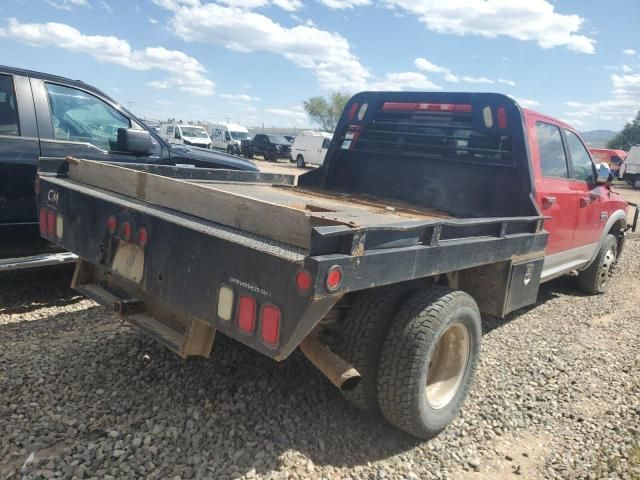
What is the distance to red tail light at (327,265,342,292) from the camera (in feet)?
6.79

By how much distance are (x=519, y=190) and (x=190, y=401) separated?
2.86 metres

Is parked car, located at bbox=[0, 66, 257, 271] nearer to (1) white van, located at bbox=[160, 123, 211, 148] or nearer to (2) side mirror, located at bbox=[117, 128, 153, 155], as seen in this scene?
(2) side mirror, located at bbox=[117, 128, 153, 155]

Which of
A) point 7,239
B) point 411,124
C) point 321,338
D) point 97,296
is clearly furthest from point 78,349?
point 411,124

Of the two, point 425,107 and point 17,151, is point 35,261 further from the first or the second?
point 425,107

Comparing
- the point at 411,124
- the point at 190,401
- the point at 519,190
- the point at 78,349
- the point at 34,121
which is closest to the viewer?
the point at 190,401

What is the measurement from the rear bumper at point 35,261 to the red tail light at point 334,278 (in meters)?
3.12

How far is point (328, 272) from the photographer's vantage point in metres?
2.06

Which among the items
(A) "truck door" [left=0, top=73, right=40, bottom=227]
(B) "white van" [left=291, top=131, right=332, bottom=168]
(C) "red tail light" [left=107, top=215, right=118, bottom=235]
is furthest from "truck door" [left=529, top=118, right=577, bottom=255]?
(B) "white van" [left=291, top=131, right=332, bottom=168]

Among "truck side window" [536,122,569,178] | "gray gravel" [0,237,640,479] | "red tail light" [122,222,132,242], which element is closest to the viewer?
"gray gravel" [0,237,640,479]

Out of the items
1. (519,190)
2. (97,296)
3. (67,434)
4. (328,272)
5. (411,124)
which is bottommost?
(67,434)

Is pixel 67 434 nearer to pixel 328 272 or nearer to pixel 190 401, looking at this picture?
pixel 190 401

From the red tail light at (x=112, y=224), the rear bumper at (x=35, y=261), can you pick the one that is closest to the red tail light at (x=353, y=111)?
the rear bumper at (x=35, y=261)

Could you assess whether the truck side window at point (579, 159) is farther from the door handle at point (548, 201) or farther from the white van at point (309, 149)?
the white van at point (309, 149)

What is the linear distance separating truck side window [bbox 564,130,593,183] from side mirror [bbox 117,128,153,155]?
12.8 ft
